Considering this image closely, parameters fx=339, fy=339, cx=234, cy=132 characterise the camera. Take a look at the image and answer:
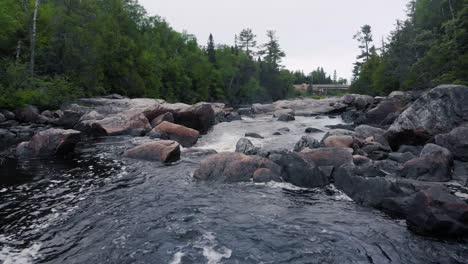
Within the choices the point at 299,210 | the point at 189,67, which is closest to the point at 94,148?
the point at 299,210

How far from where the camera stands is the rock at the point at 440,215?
21.9 feet

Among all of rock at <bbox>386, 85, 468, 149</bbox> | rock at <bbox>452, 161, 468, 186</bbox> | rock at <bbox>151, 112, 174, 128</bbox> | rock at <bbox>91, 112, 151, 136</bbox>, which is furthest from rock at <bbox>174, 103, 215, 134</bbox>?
rock at <bbox>452, 161, 468, 186</bbox>

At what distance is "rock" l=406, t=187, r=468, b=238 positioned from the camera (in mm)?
6680

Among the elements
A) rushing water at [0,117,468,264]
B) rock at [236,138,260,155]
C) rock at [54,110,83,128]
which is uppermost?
rock at [54,110,83,128]

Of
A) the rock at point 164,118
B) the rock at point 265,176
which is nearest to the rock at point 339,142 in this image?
the rock at point 265,176

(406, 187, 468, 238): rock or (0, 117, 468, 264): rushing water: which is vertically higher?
(406, 187, 468, 238): rock

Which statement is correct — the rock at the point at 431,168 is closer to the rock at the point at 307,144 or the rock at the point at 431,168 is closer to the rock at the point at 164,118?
the rock at the point at 307,144

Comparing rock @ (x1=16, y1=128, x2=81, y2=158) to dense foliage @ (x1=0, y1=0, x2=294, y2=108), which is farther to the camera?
dense foliage @ (x1=0, y1=0, x2=294, y2=108)

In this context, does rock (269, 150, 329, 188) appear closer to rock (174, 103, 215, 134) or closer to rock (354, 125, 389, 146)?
rock (354, 125, 389, 146)

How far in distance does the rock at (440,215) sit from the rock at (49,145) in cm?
1341

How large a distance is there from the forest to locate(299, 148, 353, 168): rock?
2108 cm

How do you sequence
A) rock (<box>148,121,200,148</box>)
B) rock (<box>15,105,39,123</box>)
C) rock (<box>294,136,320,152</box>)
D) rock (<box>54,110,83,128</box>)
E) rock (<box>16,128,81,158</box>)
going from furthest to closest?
rock (<box>15,105,39,123</box>) < rock (<box>54,110,83,128</box>) < rock (<box>148,121,200,148</box>) < rock (<box>16,128,81,158</box>) < rock (<box>294,136,320,152</box>)

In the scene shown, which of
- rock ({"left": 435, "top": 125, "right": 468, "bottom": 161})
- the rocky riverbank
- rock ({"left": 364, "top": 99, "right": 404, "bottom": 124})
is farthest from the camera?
rock ({"left": 364, "top": 99, "right": 404, "bottom": 124})

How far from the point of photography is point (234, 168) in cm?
1080
